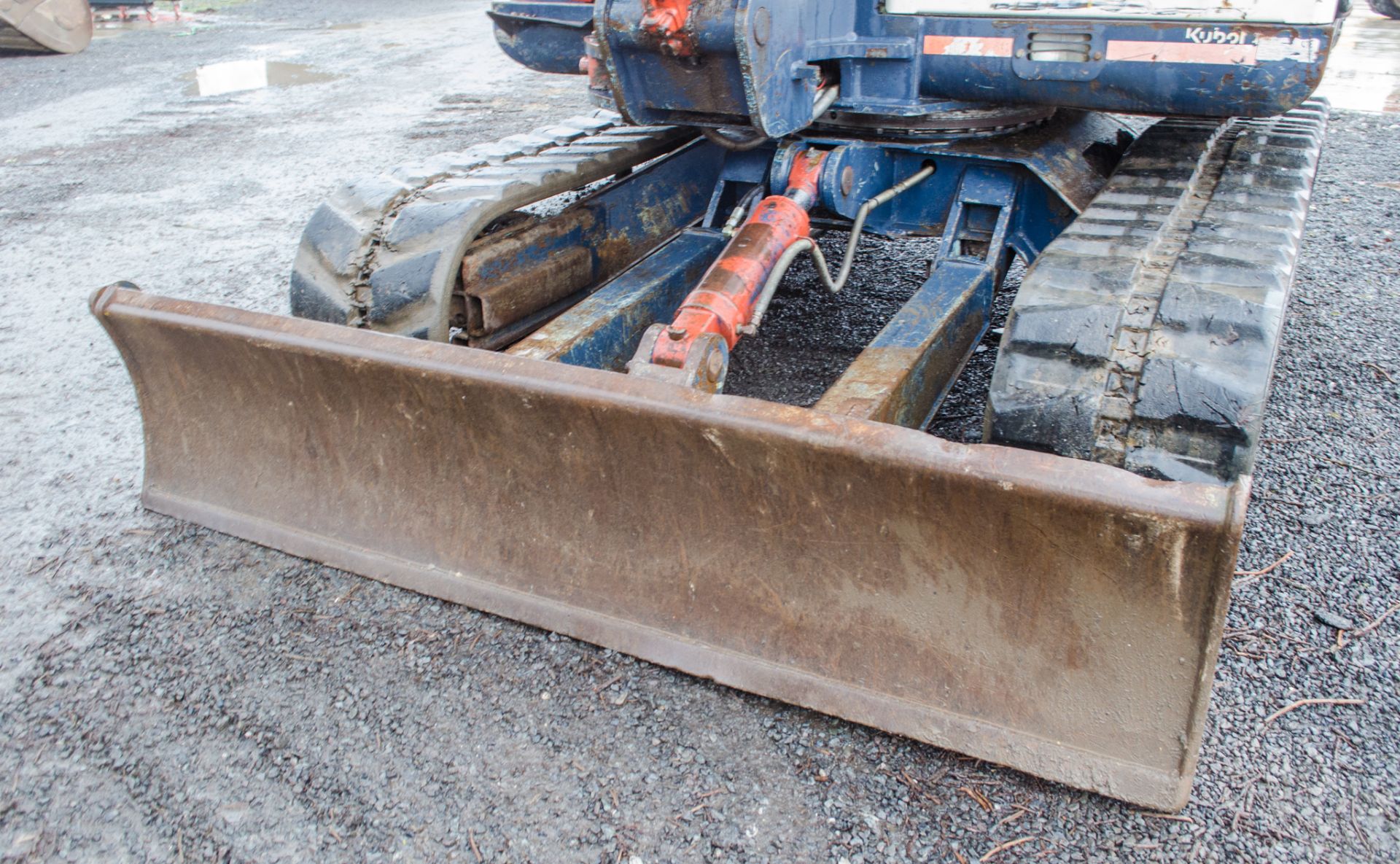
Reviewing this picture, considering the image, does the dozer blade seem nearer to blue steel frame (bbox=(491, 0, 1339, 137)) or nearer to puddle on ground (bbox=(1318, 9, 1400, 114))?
blue steel frame (bbox=(491, 0, 1339, 137))

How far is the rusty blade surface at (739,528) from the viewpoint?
182 cm

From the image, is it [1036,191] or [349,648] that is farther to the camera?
[1036,191]

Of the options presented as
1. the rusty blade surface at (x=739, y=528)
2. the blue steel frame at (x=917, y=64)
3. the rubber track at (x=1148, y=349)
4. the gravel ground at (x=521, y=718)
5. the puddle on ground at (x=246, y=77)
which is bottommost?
the gravel ground at (x=521, y=718)

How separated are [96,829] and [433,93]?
815 cm

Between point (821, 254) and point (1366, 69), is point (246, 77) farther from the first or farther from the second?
point (1366, 69)

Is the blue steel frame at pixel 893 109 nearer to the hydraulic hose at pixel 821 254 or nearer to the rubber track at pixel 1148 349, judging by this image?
the hydraulic hose at pixel 821 254

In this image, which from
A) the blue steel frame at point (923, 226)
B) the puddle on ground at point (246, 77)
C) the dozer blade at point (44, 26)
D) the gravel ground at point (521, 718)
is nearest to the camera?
the gravel ground at point (521, 718)

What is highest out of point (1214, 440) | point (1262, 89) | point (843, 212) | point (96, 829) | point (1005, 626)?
point (1262, 89)

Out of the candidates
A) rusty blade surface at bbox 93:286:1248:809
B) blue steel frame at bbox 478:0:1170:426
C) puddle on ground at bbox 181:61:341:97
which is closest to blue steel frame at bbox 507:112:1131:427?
blue steel frame at bbox 478:0:1170:426

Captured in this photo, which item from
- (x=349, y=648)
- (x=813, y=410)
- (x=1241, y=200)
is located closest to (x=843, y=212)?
(x=1241, y=200)

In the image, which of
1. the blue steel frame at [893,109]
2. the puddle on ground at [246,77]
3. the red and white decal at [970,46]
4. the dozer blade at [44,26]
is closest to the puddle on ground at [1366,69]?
the blue steel frame at [893,109]

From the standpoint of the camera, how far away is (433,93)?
29.9 feet

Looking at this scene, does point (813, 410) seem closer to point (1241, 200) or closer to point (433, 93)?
point (1241, 200)

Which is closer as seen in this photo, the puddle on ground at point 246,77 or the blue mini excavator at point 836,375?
the blue mini excavator at point 836,375
